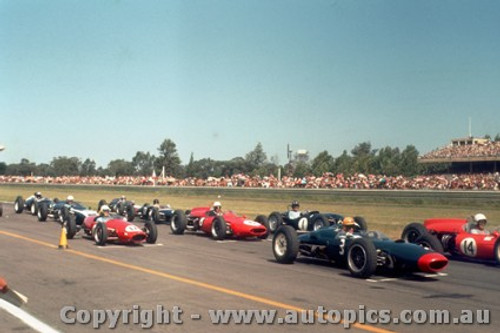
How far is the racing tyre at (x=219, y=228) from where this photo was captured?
20.1 m

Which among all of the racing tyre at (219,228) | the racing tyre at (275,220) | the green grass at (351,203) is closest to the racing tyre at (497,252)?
the green grass at (351,203)

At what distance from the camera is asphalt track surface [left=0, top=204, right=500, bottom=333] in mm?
8289

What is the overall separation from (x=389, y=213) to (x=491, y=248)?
17399 millimetres

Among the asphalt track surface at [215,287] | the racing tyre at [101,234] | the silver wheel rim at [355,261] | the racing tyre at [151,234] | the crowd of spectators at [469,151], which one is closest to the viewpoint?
the asphalt track surface at [215,287]

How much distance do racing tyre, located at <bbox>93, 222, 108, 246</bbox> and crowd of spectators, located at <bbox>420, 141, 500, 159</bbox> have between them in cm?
4937

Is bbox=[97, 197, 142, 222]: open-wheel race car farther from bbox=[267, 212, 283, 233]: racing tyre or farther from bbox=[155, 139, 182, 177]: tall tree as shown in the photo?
bbox=[155, 139, 182, 177]: tall tree

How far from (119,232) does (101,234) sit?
1.92ft

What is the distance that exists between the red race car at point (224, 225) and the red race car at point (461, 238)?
5.56m

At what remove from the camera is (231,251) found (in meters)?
17.2

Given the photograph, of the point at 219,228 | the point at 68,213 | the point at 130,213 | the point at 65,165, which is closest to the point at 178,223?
the point at 219,228

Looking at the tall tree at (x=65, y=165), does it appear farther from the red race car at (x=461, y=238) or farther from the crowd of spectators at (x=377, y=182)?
the red race car at (x=461, y=238)

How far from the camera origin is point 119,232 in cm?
1812

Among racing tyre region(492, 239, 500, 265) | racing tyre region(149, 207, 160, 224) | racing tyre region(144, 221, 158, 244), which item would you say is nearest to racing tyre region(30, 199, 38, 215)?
racing tyre region(149, 207, 160, 224)

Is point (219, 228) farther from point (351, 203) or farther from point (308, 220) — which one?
point (351, 203)
